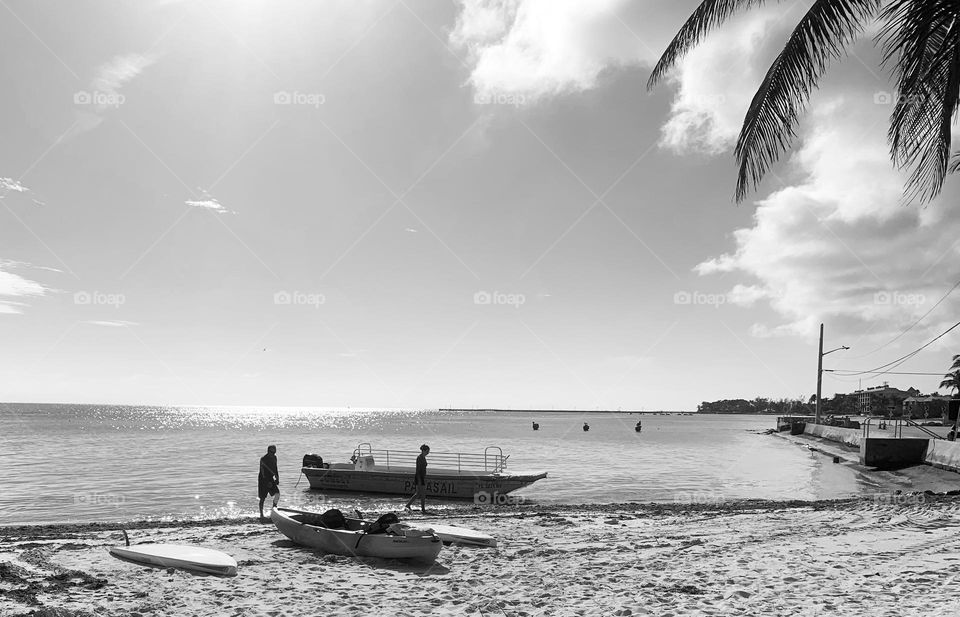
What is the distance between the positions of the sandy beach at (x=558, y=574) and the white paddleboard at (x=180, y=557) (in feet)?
0.77

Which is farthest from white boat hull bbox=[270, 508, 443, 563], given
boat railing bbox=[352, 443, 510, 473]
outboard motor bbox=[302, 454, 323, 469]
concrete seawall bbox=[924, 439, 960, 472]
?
concrete seawall bbox=[924, 439, 960, 472]

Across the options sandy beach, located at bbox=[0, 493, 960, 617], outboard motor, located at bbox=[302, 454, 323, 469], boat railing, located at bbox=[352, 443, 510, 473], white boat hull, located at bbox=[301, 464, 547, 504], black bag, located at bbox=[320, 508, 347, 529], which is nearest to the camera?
sandy beach, located at bbox=[0, 493, 960, 617]

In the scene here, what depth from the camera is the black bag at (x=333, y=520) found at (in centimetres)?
1151

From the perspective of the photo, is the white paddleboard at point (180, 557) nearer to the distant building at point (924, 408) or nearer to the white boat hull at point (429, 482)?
the white boat hull at point (429, 482)

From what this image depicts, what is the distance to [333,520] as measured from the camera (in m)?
11.6

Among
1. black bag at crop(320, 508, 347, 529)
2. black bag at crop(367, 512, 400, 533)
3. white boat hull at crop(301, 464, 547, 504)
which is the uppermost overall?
black bag at crop(367, 512, 400, 533)

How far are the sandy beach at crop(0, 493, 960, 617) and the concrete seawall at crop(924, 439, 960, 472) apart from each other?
1367cm

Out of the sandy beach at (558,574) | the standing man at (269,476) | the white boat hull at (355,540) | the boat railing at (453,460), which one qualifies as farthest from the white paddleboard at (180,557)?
the boat railing at (453,460)

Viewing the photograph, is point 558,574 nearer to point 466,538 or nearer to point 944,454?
point 466,538

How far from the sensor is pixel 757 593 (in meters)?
8.12

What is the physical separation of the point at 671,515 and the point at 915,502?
269 inches

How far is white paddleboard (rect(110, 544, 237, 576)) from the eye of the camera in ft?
31.9

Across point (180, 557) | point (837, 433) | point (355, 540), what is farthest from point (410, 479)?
point (837, 433)

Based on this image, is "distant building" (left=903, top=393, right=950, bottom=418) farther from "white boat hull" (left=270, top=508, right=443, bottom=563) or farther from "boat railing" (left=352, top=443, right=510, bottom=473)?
"white boat hull" (left=270, top=508, right=443, bottom=563)
